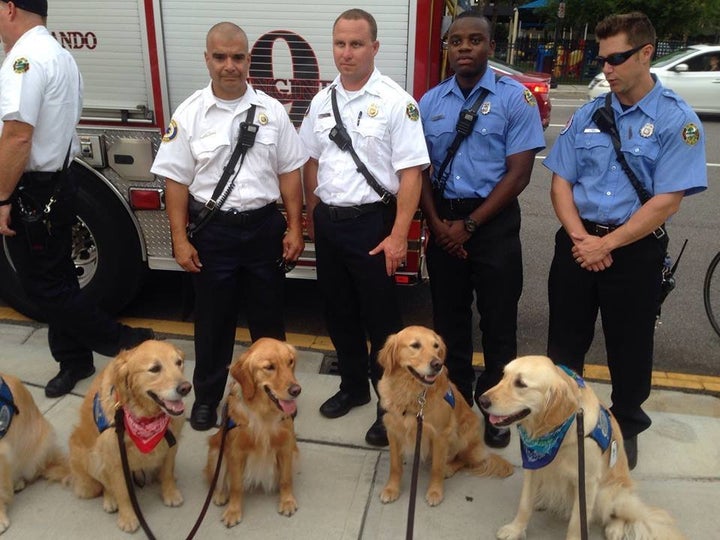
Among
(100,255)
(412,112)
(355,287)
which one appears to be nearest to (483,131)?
(412,112)

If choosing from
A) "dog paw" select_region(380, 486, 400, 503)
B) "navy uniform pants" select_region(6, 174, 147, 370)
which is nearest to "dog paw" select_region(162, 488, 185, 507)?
"dog paw" select_region(380, 486, 400, 503)

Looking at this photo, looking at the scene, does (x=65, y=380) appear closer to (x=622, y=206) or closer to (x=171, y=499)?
(x=171, y=499)

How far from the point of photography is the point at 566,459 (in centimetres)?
249

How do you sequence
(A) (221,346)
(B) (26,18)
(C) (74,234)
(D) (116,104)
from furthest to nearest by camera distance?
(C) (74,234) → (D) (116,104) → (A) (221,346) → (B) (26,18)

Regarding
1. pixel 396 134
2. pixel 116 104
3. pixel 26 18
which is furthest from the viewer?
pixel 116 104

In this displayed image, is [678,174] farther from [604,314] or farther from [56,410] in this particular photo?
[56,410]

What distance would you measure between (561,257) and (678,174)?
2.16 ft

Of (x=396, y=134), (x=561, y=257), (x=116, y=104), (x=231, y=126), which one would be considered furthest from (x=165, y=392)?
(x=116, y=104)

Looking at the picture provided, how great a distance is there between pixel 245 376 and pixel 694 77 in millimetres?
15591

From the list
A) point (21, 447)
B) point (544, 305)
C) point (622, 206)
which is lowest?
point (544, 305)

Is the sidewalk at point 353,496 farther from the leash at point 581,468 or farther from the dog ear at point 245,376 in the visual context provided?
the dog ear at point 245,376

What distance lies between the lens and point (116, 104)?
4.02 metres

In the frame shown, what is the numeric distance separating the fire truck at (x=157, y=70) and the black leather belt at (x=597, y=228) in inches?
52.9

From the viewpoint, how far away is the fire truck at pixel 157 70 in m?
3.71
